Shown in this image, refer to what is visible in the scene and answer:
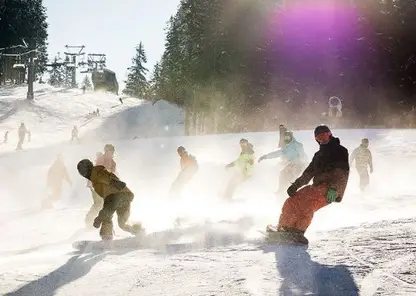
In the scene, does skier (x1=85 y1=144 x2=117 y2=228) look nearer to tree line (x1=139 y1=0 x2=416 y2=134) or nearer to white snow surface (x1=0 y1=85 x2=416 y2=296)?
white snow surface (x1=0 y1=85 x2=416 y2=296)

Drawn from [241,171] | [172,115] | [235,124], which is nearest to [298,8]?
[235,124]

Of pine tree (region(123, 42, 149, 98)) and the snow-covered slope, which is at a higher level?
pine tree (region(123, 42, 149, 98))

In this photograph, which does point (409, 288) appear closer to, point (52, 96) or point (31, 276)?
point (31, 276)

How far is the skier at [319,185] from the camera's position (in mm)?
7062

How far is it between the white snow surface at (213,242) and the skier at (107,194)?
350 millimetres

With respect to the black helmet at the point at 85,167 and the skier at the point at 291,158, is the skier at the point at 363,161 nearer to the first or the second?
the skier at the point at 291,158

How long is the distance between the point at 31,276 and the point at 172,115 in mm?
51273

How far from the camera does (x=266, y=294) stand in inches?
191

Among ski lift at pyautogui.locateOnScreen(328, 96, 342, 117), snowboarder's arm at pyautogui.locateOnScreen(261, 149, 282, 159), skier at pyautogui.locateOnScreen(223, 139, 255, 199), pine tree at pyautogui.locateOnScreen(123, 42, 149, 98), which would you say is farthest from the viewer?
pine tree at pyautogui.locateOnScreen(123, 42, 149, 98)

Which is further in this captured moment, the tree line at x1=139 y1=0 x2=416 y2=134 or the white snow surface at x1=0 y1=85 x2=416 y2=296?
the tree line at x1=139 y1=0 x2=416 y2=134

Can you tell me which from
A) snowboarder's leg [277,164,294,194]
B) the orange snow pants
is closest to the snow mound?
snowboarder's leg [277,164,294,194]

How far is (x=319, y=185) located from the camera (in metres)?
7.12

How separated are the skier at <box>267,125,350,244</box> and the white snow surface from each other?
1.44ft

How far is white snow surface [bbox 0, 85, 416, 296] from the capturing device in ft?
17.4
